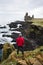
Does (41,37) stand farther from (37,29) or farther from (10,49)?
(10,49)

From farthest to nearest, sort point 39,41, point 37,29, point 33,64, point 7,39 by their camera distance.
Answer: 1. point 7,39
2. point 39,41
3. point 37,29
4. point 33,64

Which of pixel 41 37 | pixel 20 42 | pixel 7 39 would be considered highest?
pixel 20 42

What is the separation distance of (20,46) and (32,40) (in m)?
19.7

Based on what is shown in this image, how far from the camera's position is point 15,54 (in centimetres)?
3117

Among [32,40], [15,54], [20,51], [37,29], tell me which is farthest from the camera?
→ [32,40]

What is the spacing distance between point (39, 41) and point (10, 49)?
415 inches

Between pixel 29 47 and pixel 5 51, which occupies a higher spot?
pixel 5 51

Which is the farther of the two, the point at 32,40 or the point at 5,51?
the point at 32,40

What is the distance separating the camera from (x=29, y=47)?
1917 inches

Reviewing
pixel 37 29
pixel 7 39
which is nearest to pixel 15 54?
pixel 37 29

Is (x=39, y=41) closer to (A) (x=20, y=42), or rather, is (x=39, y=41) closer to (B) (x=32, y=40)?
(B) (x=32, y=40)

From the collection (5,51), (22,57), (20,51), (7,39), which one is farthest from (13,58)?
(7,39)

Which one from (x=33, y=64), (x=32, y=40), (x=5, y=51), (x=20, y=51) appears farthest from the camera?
(x=32, y=40)

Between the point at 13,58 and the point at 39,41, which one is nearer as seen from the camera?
the point at 13,58
